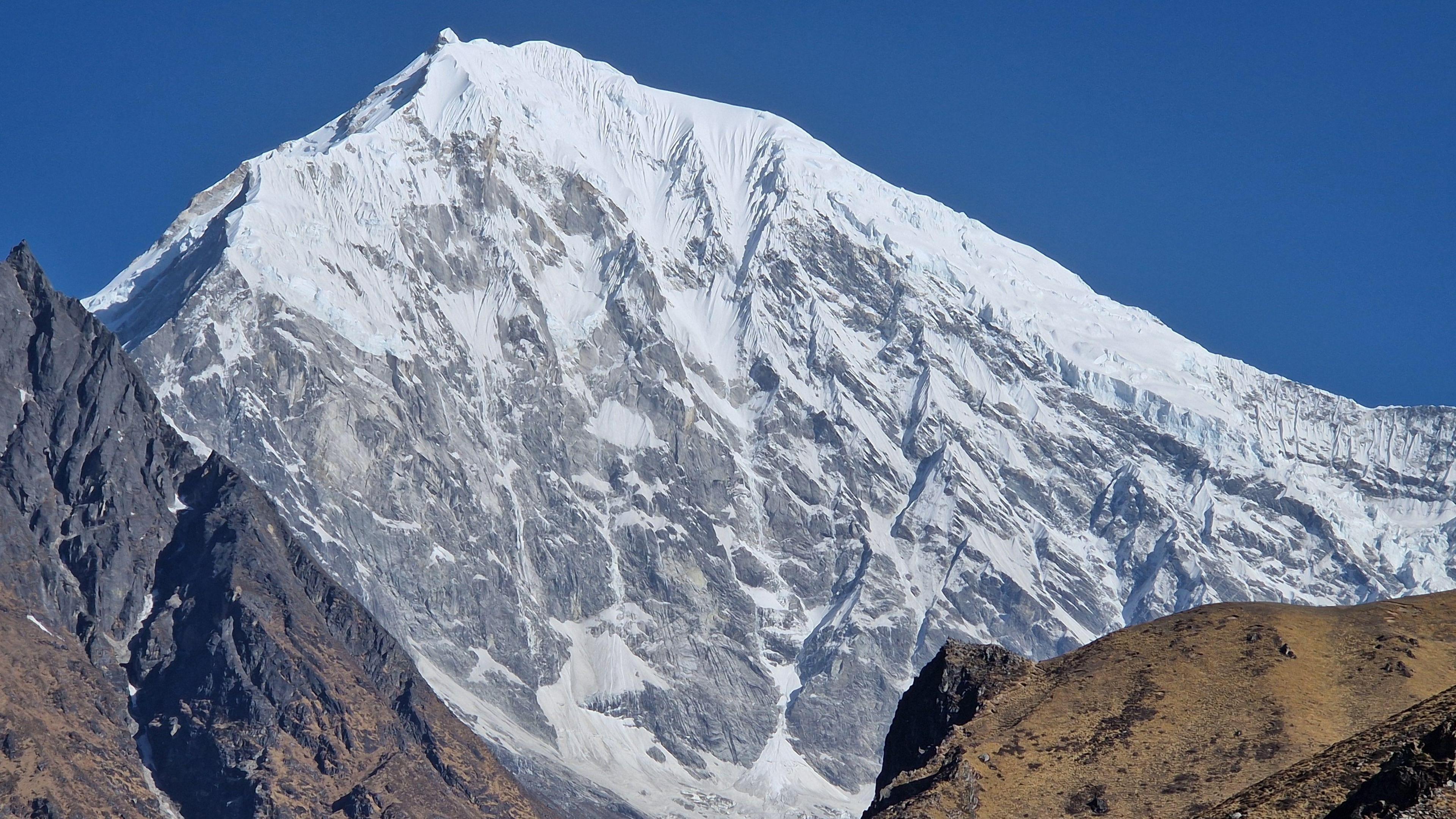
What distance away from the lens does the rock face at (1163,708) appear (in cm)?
11394

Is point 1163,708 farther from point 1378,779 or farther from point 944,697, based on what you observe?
point 1378,779

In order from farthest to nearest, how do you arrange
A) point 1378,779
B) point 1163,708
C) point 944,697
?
point 944,697 → point 1163,708 → point 1378,779

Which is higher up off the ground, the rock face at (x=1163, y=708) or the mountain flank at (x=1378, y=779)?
the rock face at (x=1163, y=708)

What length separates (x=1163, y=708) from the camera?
123125 mm

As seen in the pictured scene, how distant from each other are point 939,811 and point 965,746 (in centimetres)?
1020

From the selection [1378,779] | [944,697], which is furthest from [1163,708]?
[1378,779]

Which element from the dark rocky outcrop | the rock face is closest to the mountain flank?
the rock face

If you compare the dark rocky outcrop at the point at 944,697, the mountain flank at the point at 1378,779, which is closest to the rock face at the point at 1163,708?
the dark rocky outcrop at the point at 944,697

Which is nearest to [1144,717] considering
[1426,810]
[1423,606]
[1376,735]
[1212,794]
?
[1212,794]

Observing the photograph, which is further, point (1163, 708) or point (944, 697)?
point (944, 697)

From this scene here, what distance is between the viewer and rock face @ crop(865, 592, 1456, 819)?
114 metres

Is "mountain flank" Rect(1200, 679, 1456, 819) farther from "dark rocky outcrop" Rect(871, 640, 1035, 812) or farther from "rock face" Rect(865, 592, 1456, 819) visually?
"dark rocky outcrop" Rect(871, 640, 1035, 812)

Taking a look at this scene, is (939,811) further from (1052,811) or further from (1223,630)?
(1223,630)

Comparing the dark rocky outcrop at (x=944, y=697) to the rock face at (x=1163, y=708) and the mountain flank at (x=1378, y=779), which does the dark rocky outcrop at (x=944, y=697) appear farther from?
the mountain flank at (x=1378, y=779)
